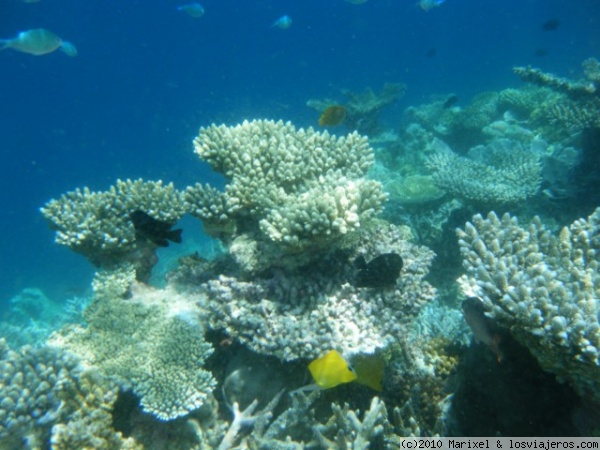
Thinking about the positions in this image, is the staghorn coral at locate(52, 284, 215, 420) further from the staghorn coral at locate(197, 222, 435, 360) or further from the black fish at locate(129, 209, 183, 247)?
the black fish at locate(129, 209, 183, 247)

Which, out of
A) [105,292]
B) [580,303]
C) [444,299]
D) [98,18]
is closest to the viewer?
[580,303]

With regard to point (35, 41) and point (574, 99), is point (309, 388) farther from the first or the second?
point (574, 99)

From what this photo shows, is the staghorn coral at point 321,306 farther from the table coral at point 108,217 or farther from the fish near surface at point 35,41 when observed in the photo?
the fish near surface at point 35,41

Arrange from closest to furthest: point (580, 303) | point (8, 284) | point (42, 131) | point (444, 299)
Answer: point (580, 303) → point (444, 299) → point (8, 284) → point (42, 131)

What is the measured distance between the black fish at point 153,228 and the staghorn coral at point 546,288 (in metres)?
3.69

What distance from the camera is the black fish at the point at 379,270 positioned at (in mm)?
3904

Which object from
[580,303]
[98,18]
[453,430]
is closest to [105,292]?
Answer: [453,430]

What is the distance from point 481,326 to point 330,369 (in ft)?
4.92

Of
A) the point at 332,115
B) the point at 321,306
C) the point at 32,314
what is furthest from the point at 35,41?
the point at 32,314

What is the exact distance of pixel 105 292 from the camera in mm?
4695

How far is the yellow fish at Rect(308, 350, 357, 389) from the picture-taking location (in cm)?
287

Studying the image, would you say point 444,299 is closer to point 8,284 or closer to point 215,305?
point 215,305

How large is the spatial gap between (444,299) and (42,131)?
295 feet

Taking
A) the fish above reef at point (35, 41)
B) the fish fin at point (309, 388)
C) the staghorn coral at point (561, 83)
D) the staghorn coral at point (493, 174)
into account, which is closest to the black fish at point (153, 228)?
the fish fin at point (309, 388)
